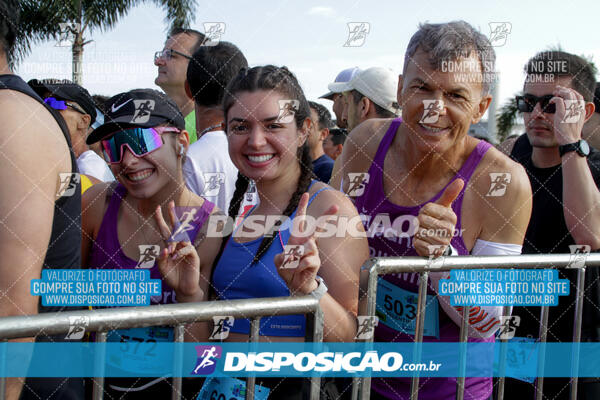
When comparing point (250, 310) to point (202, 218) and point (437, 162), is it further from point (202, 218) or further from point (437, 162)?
point (437, 162)

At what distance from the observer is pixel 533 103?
9.34 ft

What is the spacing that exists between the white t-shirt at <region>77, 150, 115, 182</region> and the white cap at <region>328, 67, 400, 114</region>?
6.23 feet

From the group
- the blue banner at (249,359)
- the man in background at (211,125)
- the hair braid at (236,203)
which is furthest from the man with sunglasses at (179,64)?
the blue banner at (249,359)

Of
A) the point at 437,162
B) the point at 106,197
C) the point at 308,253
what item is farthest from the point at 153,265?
the point at 437,162

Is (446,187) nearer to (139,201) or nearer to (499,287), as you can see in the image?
(499,287)

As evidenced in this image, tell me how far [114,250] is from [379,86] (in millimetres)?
2357

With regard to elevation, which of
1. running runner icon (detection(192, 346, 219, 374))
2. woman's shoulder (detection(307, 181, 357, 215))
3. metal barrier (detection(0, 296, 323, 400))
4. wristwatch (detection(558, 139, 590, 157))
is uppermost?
wristwatch (detection(558, 139, 590, 157))

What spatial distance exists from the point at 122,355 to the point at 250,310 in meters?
0.81

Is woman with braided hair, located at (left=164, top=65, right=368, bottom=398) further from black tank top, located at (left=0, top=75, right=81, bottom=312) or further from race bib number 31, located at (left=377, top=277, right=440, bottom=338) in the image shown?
black tank top, located at (left=0, top=75, right=81, bottom=312)

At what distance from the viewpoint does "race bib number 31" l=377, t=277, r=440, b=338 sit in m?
1.97

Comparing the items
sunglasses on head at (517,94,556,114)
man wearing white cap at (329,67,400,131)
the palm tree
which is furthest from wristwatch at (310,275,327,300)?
the palm tree

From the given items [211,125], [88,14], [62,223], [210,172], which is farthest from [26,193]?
[88,14]

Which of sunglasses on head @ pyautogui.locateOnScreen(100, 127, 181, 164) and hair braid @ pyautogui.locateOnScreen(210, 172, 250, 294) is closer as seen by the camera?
hair braid @ pyautogui.locateOnScreen(210, 172, 250, 294)

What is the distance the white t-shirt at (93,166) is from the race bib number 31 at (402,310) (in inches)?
93.8
